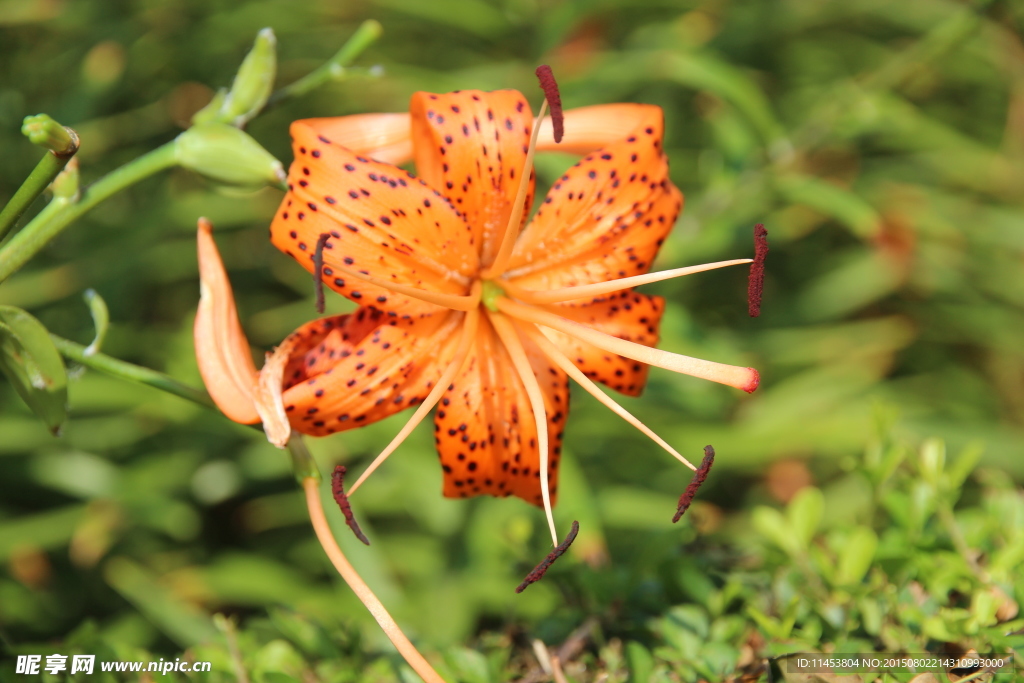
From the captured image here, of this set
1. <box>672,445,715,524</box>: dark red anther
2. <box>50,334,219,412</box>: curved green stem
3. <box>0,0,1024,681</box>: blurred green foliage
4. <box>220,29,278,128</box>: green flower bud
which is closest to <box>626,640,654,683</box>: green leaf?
<box>0,0,1024,681</box>: blurred green foliage

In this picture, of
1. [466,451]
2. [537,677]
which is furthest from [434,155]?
[537,677]

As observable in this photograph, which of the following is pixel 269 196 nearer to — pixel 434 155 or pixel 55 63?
pixel 55 63

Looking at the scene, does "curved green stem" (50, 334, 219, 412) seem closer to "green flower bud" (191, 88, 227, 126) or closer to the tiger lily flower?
the tiger lily flower

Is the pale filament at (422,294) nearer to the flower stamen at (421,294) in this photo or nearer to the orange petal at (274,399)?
the flower stamen at (421,294)

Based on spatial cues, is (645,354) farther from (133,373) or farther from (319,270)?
(133,373)

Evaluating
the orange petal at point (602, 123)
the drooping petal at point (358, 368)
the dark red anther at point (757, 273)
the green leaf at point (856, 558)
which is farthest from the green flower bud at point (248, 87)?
the green leaf at point (856, 558)

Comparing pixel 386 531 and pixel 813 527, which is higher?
pixel 813 527
